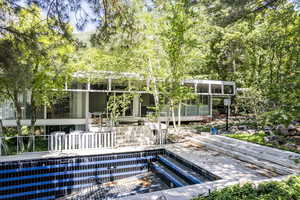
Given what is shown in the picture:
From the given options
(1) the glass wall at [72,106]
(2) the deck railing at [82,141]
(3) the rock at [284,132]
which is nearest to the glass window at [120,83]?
(1) the glass wall at [72,106]

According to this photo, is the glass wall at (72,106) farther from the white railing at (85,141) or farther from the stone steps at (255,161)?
the stone steps at (255,161)

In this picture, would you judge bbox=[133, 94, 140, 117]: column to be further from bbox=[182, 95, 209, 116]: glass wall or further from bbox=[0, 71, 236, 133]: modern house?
bbox=[182, 95, 209, 116]: glass wall

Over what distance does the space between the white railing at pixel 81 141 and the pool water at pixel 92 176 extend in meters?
0.99

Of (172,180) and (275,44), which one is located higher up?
(275,44)

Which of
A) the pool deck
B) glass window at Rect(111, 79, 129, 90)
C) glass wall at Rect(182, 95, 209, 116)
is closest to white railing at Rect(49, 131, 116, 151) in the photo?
the pool deck

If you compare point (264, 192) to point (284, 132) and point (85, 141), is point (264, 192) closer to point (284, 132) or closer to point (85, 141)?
point (284, 132)

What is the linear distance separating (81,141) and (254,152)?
7.18 metres

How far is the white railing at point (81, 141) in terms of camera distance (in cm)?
826

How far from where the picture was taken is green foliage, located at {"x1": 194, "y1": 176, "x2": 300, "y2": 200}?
3.55 meters

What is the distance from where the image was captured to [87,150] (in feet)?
27.5

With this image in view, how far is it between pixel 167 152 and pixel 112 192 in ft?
9.89

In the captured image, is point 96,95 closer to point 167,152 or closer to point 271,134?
point 167,152

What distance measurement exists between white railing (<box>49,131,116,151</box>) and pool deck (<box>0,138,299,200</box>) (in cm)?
39

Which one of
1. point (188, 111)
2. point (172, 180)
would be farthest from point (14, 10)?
point (188, 111)
